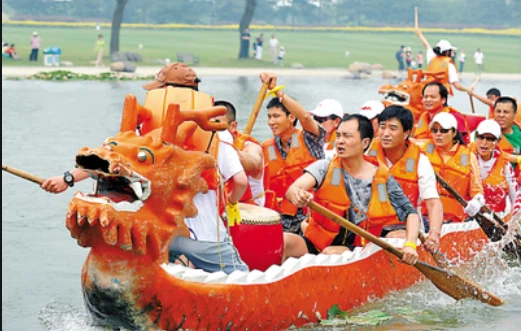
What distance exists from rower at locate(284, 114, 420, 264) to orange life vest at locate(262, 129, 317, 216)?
3.76ft

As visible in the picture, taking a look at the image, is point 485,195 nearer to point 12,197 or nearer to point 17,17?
point 12,197

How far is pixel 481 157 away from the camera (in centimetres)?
1109

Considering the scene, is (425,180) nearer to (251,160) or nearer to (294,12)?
(251,160)

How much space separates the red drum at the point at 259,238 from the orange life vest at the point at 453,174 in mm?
2620

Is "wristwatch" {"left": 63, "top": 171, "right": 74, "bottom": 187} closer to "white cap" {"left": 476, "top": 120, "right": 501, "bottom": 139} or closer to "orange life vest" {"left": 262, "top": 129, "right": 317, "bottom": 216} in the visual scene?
"orange life vest" {"left": 262, "top": 129, "right": 317, "bottom": 216}

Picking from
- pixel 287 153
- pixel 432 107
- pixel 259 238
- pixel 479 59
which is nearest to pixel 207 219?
pixel 259 238

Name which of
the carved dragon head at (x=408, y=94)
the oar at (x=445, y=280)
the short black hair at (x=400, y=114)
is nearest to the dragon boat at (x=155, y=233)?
the oar at (x=445, y=280)

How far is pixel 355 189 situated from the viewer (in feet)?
27.2

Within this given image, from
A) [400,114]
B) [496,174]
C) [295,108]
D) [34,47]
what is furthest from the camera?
[34,47]

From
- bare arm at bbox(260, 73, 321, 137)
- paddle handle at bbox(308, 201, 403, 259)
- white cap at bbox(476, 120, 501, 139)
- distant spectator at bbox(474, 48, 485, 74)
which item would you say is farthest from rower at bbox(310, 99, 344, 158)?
distant spectator at bbox(474, 48, 485, 74)

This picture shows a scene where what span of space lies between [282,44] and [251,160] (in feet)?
176

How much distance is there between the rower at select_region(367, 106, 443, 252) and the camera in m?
8.84

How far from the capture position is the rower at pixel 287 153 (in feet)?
31.4

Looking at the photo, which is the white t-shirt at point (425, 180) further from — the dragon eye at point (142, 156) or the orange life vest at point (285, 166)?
the dragon eye at point (142, 156)
